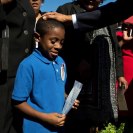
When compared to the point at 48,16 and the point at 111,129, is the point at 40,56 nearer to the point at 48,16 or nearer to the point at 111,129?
the point at 48,16

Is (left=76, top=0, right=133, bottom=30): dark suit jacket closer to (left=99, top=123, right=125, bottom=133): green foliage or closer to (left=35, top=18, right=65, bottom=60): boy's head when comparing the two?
(left=35, top=18, right=65, bottom=60): boy's head

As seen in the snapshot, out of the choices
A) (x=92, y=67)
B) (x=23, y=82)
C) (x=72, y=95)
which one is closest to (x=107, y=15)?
(x=72, y=95)

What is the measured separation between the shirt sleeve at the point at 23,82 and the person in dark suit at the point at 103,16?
423 mm

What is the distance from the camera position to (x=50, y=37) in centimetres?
320

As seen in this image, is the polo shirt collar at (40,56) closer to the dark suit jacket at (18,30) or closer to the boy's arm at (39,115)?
the dark suit jacket at (18,30)

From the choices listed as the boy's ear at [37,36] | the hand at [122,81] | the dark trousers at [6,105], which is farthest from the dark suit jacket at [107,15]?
the hand at [122,81]

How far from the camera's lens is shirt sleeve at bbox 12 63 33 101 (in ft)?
10.1

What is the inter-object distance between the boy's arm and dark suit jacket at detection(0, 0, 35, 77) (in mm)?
262

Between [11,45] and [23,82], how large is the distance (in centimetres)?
30

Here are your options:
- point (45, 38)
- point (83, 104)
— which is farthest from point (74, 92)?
point (83, 104)

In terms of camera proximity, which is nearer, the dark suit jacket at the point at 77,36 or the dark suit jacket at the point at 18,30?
the dark suit jacket at the point at 18,30

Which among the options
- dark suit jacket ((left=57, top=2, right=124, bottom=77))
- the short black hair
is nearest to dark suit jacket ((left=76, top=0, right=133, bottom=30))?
the short black hair

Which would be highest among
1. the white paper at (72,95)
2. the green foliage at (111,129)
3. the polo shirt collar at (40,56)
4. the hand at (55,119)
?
the polo shirt collar at (40,56)

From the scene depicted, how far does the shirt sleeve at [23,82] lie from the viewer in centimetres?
306
